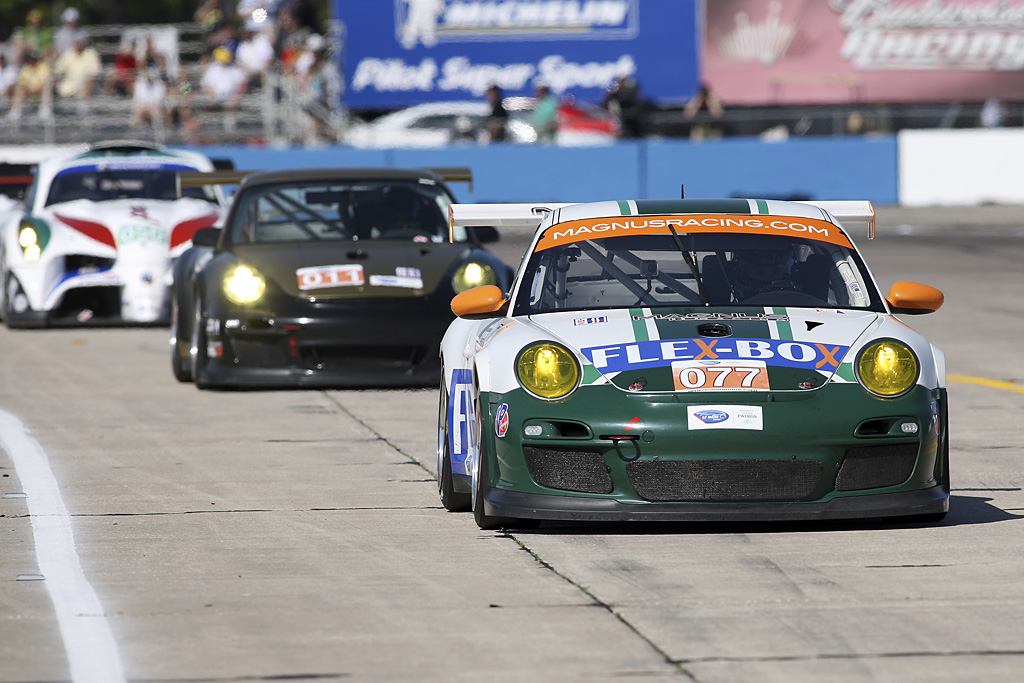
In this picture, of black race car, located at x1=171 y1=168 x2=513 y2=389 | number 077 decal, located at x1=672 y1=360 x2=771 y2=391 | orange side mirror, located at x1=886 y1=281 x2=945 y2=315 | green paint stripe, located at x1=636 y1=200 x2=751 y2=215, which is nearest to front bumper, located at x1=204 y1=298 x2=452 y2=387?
black race car, located at x1=171 y1=168 x2=513 y2=389

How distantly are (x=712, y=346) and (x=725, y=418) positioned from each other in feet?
0.94

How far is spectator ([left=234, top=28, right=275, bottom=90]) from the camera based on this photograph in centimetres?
3216

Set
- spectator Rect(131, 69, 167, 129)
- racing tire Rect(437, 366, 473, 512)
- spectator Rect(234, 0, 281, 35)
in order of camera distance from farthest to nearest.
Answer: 1. spectator Rect(234, 0, 281, 35)
2. spectator Rect(131, 69, 167, 129)
3. racing tire Rect(437, 366, 473, 512)

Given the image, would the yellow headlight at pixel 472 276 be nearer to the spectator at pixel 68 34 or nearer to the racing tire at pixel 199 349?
the racing tire at pixel 199 349

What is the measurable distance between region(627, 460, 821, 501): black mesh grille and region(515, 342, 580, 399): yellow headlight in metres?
0.35

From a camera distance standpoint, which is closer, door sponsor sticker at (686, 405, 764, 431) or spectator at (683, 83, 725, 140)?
door sponsor sticker at (686, 405, 764, 431)

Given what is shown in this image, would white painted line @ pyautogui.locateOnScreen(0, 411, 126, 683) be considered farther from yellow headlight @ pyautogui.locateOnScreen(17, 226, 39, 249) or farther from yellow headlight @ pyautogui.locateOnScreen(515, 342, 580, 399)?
yellow headlight @ pyautogui.locateOnScreen(17, 226, 39, 249)

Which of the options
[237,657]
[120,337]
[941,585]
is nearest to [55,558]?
[237,657]

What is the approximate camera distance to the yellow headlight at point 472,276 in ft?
36.7

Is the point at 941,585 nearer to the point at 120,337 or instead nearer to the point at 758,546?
the point at 758,546

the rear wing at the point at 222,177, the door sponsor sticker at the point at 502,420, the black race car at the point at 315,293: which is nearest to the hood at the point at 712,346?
the door sponsor sticker at the point at 502,420

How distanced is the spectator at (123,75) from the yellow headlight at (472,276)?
20.8 metres

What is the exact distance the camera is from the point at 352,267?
11.1 m

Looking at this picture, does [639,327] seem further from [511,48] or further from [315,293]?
[511,48]
